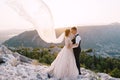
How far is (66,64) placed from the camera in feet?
49.7

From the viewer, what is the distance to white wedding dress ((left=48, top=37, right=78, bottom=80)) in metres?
15.1

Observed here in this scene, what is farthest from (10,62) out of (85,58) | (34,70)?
A: (85,58)

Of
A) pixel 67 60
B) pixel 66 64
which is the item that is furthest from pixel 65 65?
pixel 67 60

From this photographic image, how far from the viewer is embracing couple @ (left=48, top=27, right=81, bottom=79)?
1499cm

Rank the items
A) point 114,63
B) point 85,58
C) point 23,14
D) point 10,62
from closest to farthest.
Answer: point 23,14
point 10,62
point 85,58
point 114,63

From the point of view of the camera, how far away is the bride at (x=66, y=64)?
49.3ft

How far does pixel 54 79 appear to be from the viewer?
14.9m

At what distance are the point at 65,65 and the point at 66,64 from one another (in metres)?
0.07

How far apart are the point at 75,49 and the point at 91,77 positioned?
214cm

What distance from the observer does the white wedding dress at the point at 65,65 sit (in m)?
15.1

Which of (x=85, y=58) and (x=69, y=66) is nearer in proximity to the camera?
(x=69, y=66)

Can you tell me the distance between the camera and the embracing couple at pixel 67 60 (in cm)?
1499

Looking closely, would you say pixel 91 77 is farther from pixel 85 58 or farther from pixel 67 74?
pixel 85 58

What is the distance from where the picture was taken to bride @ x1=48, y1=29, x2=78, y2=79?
1503 cm
